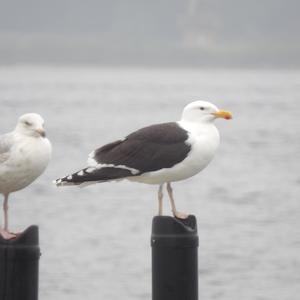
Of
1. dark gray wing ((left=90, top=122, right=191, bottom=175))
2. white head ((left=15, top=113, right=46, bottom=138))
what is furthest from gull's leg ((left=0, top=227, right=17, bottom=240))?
dark gray wing ((left=90, top=122, right=191, bottom=175))

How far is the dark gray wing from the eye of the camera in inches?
310

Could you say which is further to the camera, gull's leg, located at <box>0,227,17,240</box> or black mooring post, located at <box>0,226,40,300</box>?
gull's leg, located at <box>0,227,17,240</box>

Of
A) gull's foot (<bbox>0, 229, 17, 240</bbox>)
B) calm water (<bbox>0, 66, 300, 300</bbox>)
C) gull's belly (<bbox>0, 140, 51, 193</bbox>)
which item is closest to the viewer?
gull's foot (<bbox>0, 229, 17, 240</bbox>)

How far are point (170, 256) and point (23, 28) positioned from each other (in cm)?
18481

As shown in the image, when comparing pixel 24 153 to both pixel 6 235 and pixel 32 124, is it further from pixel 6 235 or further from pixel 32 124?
pixel 6 235

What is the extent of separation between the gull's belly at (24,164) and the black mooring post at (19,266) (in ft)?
3.81

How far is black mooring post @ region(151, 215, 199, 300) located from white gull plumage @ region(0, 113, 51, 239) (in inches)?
44.8

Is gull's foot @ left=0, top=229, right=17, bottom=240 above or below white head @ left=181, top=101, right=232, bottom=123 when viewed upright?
below

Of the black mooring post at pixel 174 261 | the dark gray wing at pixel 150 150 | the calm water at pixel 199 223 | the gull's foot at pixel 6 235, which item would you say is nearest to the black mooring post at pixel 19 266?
the gull's foot at pixel 6 235

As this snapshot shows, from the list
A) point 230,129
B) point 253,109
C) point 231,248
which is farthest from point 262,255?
point 253,109

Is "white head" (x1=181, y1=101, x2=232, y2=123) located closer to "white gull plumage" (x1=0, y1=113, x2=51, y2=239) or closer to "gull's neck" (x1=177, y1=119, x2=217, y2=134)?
"gull's neck" (x1=177, y1=119, x2=217, y2=134)

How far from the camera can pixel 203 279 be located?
14852 mm

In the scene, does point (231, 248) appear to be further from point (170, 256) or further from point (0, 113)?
point (0, 113)

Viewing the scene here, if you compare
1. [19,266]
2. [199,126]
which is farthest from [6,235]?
[199,126]
